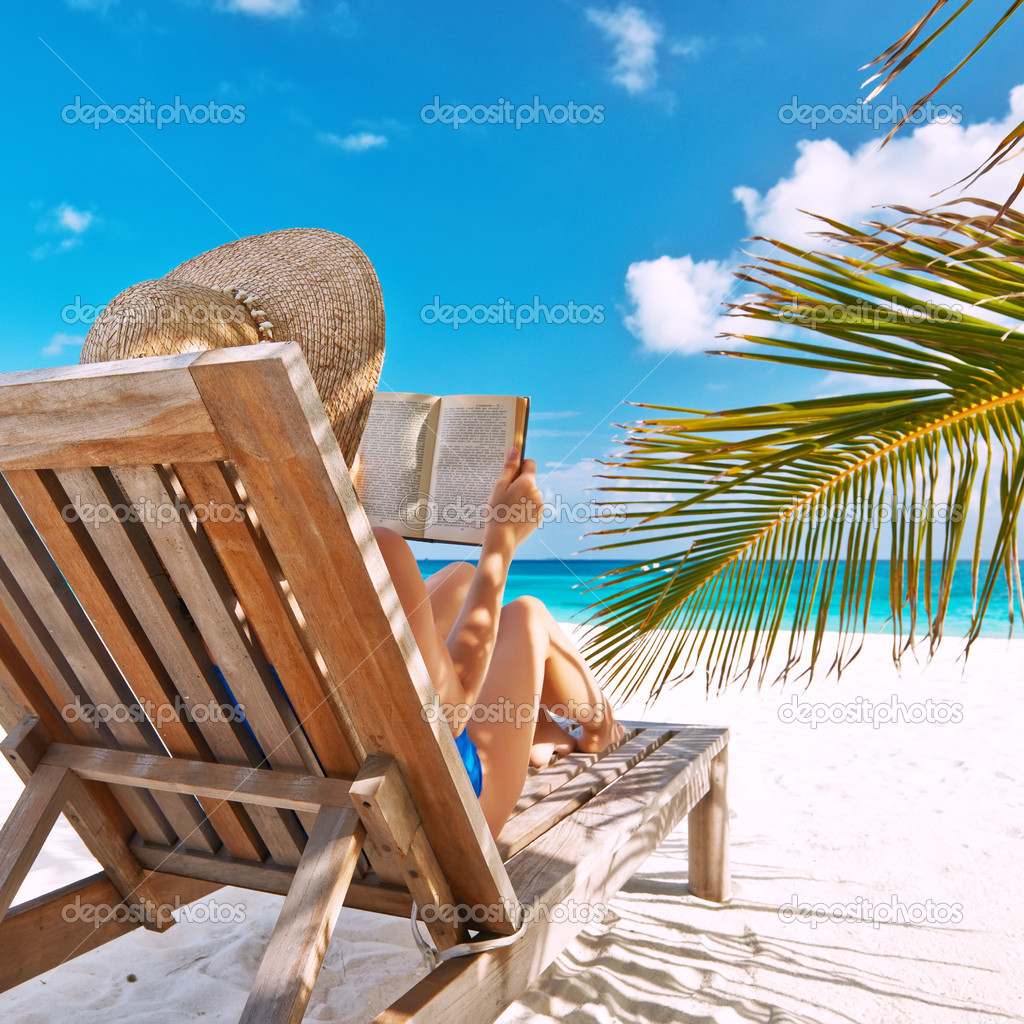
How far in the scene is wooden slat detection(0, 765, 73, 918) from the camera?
3.42 feet

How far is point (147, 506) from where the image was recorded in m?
0.84

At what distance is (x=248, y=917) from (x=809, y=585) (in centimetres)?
163

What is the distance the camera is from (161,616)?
3.14 ft

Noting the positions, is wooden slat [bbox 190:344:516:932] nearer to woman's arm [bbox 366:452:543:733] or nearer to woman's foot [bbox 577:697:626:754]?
woman's arm [bbox 366:452:543:733]

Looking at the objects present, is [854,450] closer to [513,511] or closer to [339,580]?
[513,511]

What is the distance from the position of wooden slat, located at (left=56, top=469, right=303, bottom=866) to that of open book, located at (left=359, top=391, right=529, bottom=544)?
50 cm

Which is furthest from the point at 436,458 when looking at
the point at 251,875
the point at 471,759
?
the point at 251,875

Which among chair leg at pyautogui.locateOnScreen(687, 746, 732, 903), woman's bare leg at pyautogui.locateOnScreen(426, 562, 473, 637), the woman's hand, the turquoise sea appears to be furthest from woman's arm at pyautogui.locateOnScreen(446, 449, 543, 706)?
the turquoise sea

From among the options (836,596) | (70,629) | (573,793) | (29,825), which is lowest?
(836,596)

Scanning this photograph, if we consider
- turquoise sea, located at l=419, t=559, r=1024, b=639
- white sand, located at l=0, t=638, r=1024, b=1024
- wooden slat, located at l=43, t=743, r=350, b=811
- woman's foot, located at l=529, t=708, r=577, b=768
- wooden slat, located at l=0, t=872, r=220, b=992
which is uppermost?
wooden slat, located at l=43, t=743, r=350, b=811

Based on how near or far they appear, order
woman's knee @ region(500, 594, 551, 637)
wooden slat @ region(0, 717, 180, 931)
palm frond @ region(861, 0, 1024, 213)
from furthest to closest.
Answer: woman's knee @ region(500, 594, 551, 637) → wooden slat @ region(0, 717, 180, 931) → palm frond @ region(861, 0, 1024, 213)

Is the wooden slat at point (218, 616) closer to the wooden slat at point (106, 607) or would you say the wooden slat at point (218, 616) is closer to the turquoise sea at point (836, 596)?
the wooden slat at point (106, 607)

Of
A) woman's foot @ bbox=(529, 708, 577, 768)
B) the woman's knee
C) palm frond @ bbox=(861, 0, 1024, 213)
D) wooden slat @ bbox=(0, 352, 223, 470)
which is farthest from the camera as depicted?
woman's foot @ bbox=(529, 708, 577, 768)

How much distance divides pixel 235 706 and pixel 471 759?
409mm
